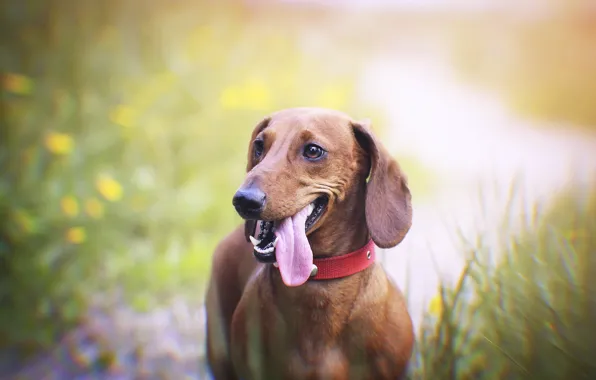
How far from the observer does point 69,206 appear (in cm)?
331

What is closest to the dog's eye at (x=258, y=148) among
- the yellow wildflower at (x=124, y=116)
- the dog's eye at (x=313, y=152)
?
the dog's eye at (x=313, y=152)

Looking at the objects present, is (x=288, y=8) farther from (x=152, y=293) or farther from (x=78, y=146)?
(x=152, y=293)

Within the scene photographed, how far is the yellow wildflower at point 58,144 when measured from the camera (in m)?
3.34

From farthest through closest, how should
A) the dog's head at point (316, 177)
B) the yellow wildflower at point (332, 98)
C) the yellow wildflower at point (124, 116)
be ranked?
the yellow wildflower at point (124, 116) < the yellow wildflower at point (332, 98) < the dog's head at point (316, 177)

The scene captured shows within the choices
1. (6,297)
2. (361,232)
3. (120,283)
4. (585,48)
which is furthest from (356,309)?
(6,297)

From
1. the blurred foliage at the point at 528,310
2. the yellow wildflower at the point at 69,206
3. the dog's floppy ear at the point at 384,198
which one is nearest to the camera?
the blurred foliage at the point at 528,310

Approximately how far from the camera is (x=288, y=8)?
3.14 m

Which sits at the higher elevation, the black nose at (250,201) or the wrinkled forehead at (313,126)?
the wrinkled forehead at (313,126)

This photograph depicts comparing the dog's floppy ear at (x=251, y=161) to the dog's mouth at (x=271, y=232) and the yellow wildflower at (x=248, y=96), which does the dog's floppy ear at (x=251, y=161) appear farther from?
the yellow wildflower at (x=248, y=96)

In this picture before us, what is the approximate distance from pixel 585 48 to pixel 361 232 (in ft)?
3.71

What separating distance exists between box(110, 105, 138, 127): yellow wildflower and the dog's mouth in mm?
2043

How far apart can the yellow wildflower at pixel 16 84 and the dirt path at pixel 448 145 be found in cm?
204

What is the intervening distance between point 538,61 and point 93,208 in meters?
2.52

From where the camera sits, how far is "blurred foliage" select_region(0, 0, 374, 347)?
3.22 m
